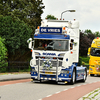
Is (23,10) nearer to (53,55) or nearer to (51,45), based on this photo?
(51,45)

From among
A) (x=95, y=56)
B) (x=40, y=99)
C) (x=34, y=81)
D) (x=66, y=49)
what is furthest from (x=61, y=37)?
(x=95, y=56)

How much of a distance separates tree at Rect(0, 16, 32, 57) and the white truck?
65.0ft

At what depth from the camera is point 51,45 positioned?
18594 millimetres

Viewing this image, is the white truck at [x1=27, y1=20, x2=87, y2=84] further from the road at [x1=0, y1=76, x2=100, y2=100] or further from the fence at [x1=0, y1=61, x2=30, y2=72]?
the fence at [x1=0, y1=61, x2=30, y2=72]

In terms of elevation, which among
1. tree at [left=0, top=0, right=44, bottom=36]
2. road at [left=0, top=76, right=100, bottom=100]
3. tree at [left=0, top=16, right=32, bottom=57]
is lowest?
road at [left=0, top=76, right=100, bottom=100]

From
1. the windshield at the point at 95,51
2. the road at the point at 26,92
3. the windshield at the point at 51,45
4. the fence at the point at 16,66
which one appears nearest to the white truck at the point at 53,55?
the windshield at the point at 51,45

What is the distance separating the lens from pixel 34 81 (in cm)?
1923

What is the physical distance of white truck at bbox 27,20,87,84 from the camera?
18188 mm

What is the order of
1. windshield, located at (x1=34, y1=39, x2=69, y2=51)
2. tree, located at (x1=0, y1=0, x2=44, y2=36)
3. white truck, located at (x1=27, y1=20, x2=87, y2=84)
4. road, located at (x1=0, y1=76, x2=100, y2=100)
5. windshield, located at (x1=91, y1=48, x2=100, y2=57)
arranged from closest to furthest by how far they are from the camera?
A: road, located at (x1=0, y1=76, x2=100, y2=100) → white truck, located at (x1=27, y1=20, x2=87, y2=84) → windshield, located at (x1=34, y1=39, x2=69, y2=51) → windshield, located at (x1=91, y1=48, x2=100, y2=57) → tree, located at (x1=0, y1=0, x2=44, y2=36)

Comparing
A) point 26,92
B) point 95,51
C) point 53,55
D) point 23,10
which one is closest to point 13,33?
point 23,10

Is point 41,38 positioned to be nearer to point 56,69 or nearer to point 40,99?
point 56,69

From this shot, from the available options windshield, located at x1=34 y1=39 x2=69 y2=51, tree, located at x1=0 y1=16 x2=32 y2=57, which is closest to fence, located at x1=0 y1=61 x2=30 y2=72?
tree, located at x1=0 y1=16 x2=32 y2=57

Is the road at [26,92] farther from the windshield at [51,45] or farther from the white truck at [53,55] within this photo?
the windshield at [51,45]

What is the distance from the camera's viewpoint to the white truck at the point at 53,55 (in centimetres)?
1819
